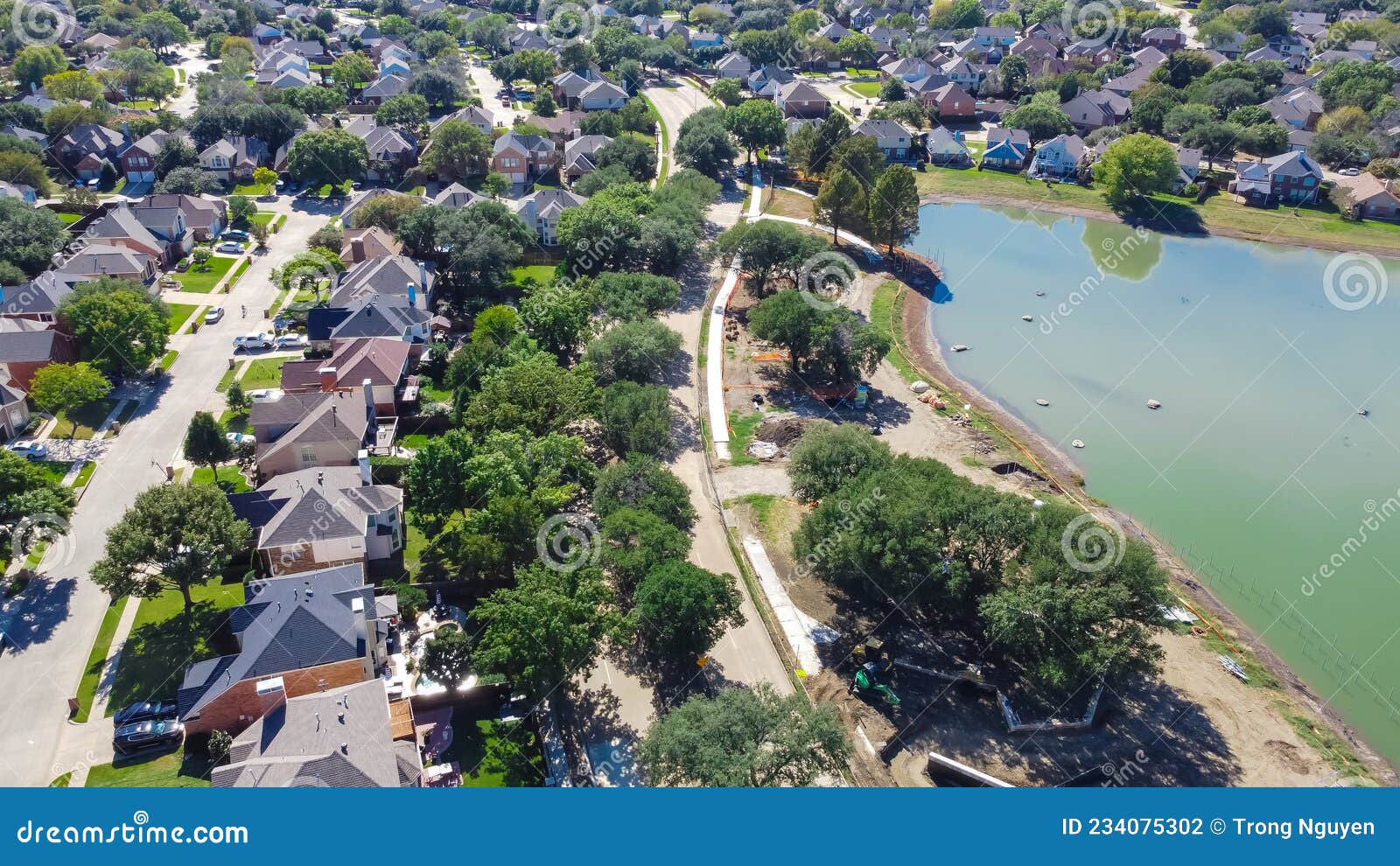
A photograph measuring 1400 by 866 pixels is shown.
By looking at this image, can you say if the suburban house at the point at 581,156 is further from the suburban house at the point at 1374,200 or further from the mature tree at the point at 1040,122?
the suburban house at the point at 1374,200

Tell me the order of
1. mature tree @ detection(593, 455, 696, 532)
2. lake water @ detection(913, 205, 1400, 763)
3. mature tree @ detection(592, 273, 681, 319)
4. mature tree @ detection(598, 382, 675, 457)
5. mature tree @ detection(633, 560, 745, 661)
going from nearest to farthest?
1. mature tree @ detection(633, 560, 745, 661)
2. mature tree @ detection(593, 455, 696, 532)
3. lake water @ detection(913, 205, 1400, 763)
4. mature tree @ detection(598, 382, 675, 457)
5. mature tree @ detection(592, 273, 681, 319)

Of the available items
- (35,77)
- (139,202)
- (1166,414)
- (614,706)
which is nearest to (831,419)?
(1166,414)

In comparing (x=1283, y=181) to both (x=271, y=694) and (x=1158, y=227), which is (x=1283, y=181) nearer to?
(x=1158, y=227)

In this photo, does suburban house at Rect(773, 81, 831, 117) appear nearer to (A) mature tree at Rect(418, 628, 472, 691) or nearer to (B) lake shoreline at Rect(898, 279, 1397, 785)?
(B) lake shoreline at Rect(898, 279, 1397, 785)

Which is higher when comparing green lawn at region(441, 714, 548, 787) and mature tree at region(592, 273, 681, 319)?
green lawn at region(441, 714, 548, 787)

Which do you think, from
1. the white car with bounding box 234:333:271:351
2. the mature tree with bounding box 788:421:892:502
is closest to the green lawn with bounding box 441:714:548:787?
the mature tree with bounding box 788:421:892:502

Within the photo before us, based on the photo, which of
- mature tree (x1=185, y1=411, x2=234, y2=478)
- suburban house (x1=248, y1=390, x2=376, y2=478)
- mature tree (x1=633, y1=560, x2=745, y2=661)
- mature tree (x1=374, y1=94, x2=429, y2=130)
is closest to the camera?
mature tree (x1=633, y1=560, x2=745, y2=661)

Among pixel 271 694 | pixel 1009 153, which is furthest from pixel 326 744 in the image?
pixel 1009 153

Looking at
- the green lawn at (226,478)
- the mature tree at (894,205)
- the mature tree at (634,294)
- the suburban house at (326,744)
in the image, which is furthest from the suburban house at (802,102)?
the suburban house at (326,744)
